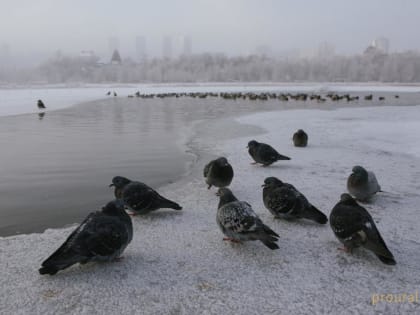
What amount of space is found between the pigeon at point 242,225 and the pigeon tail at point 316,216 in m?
0.85

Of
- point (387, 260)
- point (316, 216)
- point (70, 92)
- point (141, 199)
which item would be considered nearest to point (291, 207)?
point (316, 216)

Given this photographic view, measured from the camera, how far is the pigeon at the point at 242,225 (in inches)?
146

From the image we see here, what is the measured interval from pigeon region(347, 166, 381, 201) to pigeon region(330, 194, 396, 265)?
148cm

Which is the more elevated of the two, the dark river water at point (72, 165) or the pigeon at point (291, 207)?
the pigeon at point (291, 207)

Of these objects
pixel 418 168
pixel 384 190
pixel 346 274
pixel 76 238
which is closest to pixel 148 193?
pixel 76 238

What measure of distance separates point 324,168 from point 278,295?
16.0 feet

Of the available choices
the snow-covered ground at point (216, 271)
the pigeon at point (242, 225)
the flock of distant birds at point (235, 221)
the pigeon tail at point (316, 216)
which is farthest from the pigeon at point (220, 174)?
the pigeon at point (242, 225)

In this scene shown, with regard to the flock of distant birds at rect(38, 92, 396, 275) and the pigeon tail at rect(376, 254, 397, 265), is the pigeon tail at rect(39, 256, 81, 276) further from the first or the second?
the pigeon tail at rect(376, 254, 397, 265)

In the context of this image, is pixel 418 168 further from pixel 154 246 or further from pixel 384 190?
pixel 154 246

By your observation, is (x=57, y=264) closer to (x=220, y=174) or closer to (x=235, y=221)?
(x=235, y=221)

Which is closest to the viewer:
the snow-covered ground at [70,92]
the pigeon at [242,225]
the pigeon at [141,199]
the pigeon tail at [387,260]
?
the pigeon tail at [387,260]

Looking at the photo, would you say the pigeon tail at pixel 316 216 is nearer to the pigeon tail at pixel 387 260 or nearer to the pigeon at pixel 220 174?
the pigeon tail at pixel 387 260

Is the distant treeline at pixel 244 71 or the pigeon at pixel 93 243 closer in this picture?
the pigeon at pixel 93 243

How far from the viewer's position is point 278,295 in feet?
10.2
